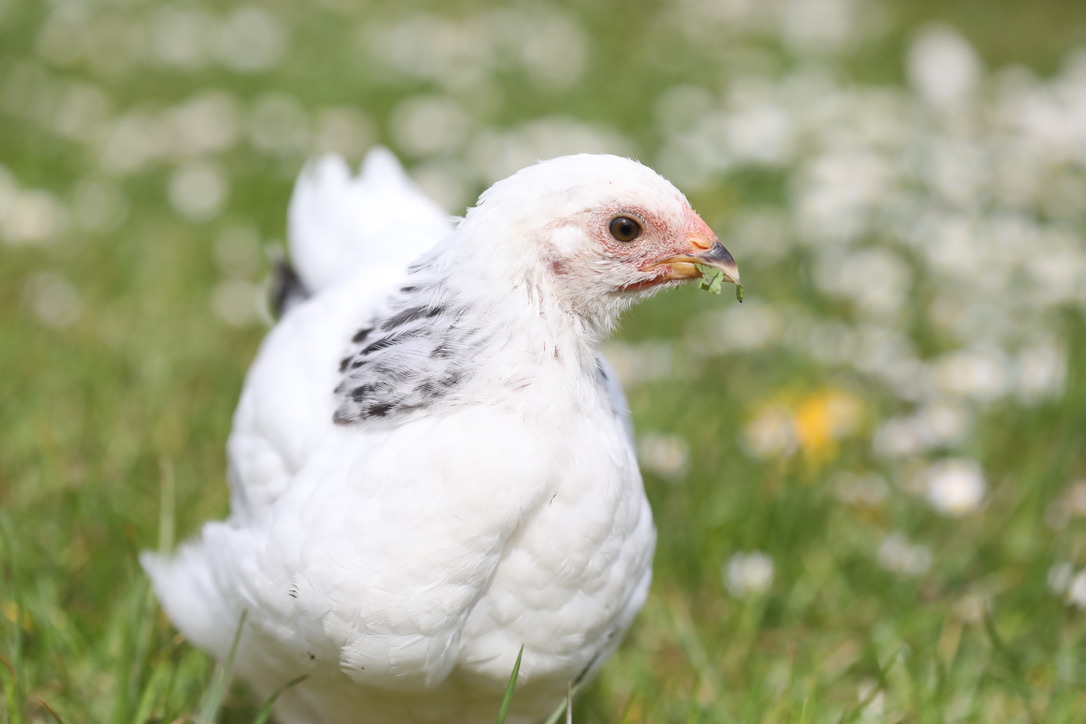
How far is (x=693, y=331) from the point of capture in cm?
404

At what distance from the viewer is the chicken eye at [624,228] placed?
5.93 feet

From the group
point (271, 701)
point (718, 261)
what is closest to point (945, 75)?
point (718, 261)

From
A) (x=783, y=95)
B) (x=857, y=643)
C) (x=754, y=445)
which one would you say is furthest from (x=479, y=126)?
(x=857, y=643)

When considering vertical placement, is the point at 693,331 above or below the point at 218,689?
above

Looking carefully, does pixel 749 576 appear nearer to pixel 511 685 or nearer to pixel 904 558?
pixel 904 558

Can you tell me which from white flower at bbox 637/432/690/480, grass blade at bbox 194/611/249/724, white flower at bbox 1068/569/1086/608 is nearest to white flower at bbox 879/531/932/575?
white flower at bbox 1068/569/1086/608

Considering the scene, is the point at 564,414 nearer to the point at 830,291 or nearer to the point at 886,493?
the point at 886,493

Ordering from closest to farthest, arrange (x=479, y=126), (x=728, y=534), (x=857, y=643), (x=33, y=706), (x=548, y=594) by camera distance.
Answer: (x=548, y=594)
(x=33, y=706)
(x=857, y=643)
(x=728, y=534)
(x=479, y=126)

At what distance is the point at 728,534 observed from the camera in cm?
290

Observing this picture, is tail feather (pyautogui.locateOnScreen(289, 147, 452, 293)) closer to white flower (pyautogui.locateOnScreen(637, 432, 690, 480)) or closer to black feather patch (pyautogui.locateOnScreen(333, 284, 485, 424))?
black feather patch (pyautogui.locateOnScreen(333, 284, 485, 424))

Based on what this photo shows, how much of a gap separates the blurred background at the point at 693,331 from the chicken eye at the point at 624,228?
100cm

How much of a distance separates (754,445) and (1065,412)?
3.45ft

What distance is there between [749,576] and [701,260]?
3.72 ft

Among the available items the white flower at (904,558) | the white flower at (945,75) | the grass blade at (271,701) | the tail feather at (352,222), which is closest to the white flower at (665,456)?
the white flower at (904,558)
